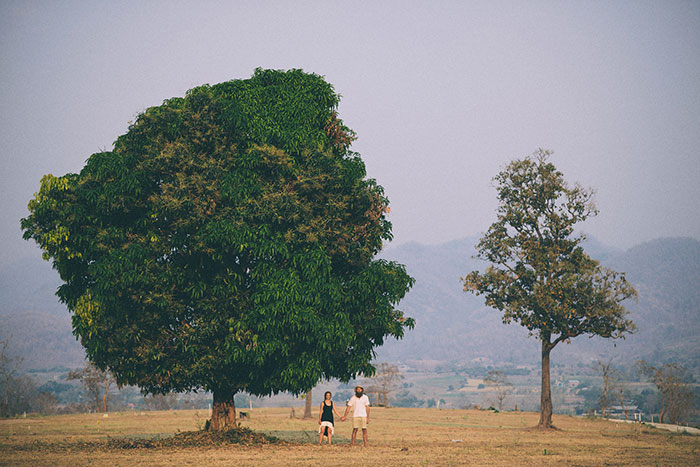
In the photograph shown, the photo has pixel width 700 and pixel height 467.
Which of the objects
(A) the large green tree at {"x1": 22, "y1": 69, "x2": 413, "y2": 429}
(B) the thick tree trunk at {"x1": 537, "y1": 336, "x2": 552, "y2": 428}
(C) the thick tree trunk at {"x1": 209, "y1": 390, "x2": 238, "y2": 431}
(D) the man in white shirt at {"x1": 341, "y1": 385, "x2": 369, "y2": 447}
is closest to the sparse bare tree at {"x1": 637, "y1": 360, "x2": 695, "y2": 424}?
(B) the thick tree trunk at {"x1": 537, "y1": 336, "x2": 552, "y2": 428}

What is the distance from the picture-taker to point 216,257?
89.9 feet

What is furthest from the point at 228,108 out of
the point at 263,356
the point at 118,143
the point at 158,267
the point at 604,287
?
the point at 604,287

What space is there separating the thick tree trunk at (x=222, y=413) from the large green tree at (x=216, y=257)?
0.20 ft

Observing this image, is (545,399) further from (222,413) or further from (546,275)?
(222,413)

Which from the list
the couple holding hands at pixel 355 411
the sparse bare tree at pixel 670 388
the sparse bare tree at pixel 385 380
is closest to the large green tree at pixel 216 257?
the couple holding hands at pixel 355 411

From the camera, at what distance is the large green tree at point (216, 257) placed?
2662 centimetres

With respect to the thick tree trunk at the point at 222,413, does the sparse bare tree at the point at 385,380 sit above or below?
below

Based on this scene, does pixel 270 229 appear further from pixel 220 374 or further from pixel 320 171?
pixel 220 374

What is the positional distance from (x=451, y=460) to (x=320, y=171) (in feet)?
43.6

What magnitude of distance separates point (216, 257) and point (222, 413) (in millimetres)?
7538

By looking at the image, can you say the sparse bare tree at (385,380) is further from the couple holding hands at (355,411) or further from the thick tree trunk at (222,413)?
the couple holding hands at (355,411)

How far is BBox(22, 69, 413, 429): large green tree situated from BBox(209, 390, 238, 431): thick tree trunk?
61 mm

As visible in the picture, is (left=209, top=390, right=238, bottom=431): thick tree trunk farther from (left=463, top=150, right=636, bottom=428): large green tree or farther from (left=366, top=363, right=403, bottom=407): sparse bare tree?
(left=366, top=363, right=403, bottom=407): sparse bare tree

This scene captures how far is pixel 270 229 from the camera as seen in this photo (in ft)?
90.0
